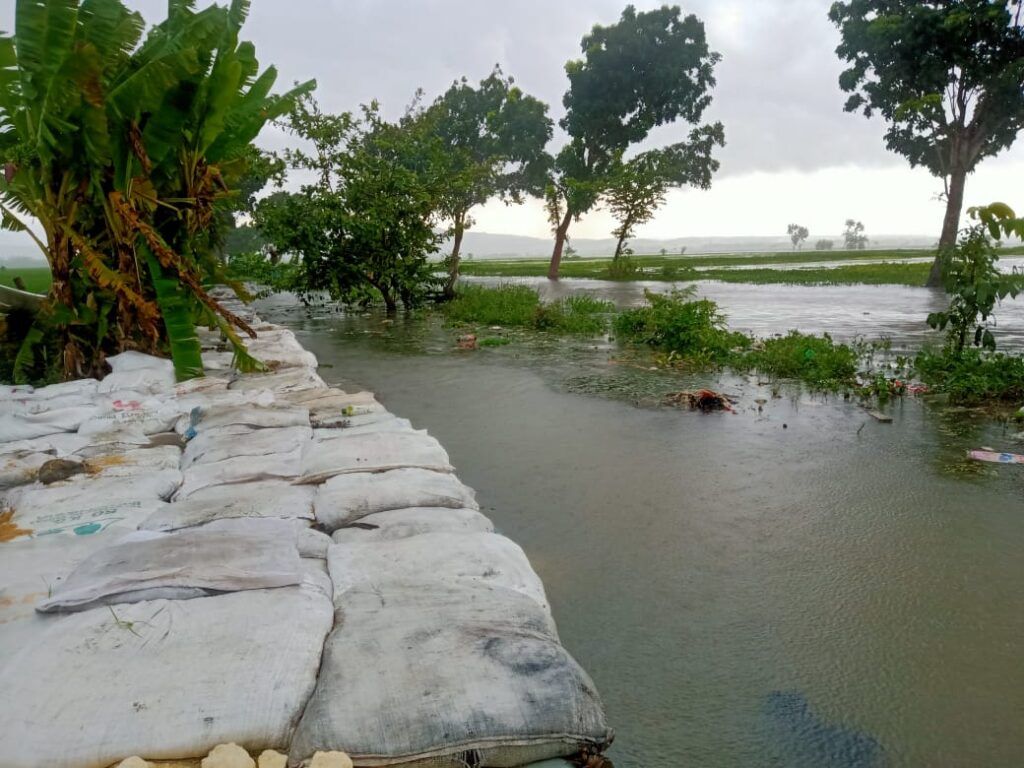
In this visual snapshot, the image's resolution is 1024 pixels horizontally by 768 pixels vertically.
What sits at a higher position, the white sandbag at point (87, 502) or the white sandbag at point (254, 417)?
the white sandbag at point (254, 417)

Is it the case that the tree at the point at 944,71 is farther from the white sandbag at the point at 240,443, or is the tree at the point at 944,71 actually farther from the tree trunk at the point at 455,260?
the white sandbag at the point at 240,443

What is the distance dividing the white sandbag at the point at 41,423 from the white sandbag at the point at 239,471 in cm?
112

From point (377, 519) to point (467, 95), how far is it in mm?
23403

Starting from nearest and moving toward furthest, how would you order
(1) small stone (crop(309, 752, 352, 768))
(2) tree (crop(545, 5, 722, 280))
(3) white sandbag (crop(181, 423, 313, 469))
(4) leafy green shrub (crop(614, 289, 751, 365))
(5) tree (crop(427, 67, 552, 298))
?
(1) small stone (crop(309, 752, 352, 768)) → (3) white sandbag (crop(181, 423, 313, 469)) → (4) leafy green shrub (crop(614, 289, 751, 365)) → (2) tree (crop(545, 5, 722, 280)) → (5) tree (crop(427, 67, 552, 298))

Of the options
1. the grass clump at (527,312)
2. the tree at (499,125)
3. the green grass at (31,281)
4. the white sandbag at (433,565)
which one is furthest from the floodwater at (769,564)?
the tree at (499,125)

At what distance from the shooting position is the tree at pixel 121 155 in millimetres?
4027

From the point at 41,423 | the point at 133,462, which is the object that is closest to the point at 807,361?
the point at 133,462

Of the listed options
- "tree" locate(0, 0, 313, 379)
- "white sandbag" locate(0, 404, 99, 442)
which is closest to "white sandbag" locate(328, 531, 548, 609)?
"white sandbag" locate(0, 404, 99, 442)

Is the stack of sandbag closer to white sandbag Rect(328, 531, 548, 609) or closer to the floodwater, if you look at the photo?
white sandbag Rect(328, 531, 548, 609)

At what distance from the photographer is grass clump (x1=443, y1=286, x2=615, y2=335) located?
8.42m

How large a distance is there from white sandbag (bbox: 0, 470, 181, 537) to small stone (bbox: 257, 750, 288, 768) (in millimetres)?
1158

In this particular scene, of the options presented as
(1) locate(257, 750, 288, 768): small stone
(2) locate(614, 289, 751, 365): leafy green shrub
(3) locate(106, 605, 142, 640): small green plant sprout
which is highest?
(2) locate(614, 289, 751, 365): leafy green shrub

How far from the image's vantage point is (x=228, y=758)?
123 cm

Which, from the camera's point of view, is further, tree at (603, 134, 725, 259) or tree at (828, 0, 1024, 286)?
tree at (603, 134, 725, 259)
